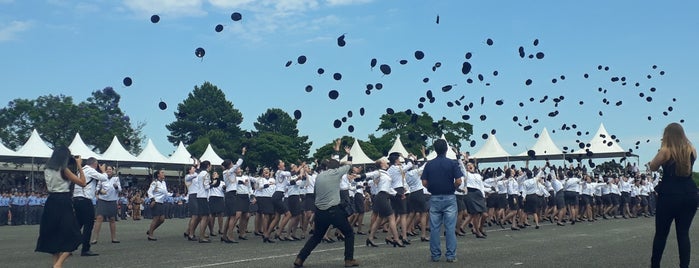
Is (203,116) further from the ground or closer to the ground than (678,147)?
further from the ground

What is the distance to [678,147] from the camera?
26.3ft

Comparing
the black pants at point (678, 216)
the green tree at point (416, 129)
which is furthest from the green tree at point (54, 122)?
the black pants at point (678, 216)

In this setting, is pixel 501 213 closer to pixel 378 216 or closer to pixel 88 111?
pixel 378 216

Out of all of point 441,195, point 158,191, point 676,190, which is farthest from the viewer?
point 158,191

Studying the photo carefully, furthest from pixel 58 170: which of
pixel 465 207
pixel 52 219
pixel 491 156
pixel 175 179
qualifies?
pixel 175 179

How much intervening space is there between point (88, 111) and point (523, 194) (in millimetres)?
69037

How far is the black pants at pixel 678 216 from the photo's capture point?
7934mm

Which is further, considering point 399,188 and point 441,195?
point 399,188

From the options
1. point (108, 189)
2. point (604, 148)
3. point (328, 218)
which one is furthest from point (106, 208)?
point (604, 148)

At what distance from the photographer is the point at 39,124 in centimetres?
8025

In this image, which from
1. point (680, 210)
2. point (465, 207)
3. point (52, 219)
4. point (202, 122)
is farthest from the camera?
point (202, 122)

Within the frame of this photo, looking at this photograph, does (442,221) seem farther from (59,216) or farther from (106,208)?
(106,208)

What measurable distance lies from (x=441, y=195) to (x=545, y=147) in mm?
39331

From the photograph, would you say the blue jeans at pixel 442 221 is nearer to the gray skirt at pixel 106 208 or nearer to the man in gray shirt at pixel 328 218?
the man in gray shirt at pixel 328 218
